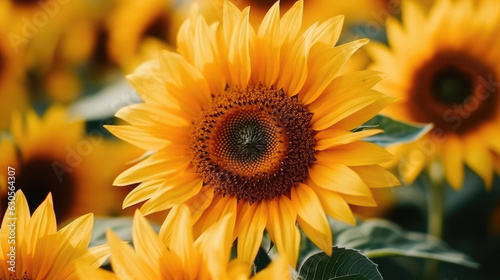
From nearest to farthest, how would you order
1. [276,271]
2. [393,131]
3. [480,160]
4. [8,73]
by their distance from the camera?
[276,271]
[393,131]
[480,160]
[8,73]

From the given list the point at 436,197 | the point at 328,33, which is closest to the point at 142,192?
the point at 328,33

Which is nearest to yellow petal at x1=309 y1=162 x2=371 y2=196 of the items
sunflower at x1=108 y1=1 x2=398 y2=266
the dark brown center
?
sunflower at x1=108 y1=1 x2=398 y2=266

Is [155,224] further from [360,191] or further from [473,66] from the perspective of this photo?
[473,66]

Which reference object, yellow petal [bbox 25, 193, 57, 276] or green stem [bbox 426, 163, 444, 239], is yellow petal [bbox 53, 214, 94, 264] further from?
green stem [bbox 426, 163, 444, 239]

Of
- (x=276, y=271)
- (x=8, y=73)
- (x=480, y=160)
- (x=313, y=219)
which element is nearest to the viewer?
(x=276, y=271)

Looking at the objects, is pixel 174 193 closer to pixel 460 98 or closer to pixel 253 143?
pixel 253 143

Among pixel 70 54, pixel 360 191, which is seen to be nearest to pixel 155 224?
pixel 360 191

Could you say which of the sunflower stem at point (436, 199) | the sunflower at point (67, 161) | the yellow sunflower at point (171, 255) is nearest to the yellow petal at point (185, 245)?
the yellow sunflower at point (171, 255)

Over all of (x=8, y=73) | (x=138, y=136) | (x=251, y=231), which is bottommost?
(x=251, y=231)
